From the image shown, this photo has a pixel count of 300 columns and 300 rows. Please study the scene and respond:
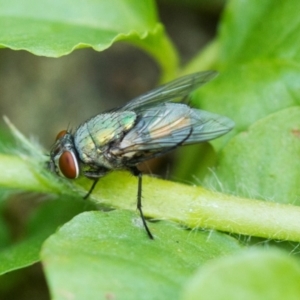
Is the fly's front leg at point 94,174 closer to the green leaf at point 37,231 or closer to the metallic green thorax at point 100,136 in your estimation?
the metallic green thorax at point 100,136

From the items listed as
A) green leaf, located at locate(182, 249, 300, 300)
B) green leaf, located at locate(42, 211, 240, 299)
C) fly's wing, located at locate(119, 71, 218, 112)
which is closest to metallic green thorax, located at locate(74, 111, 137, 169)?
fly's wing, located at locate(119, 71, 218, 112)

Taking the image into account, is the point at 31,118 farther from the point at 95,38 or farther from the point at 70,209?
the point at 95,38

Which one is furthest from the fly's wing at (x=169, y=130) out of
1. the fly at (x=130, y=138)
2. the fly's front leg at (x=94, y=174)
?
the fly's front leg at (x=94, y=174)

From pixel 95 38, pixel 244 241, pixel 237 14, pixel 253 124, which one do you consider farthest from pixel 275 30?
pixel 244 241

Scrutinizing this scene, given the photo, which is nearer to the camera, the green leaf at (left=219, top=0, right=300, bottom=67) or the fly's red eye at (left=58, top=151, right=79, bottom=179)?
the fly's red eye at (left=58, top=151, right=79, bottom=179)

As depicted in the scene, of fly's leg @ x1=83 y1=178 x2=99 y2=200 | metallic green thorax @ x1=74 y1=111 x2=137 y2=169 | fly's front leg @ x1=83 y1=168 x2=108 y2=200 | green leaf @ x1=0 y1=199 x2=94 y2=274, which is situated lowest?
green leaf @ x1=0 y1=199 x2=94 y2=274

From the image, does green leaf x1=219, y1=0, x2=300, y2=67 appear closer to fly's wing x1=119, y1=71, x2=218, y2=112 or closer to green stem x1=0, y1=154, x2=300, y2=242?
fly's wing x1=119, y1=71, x2=218, y2=112

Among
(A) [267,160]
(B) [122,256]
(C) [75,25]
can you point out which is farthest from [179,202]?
(C) [75,25]
